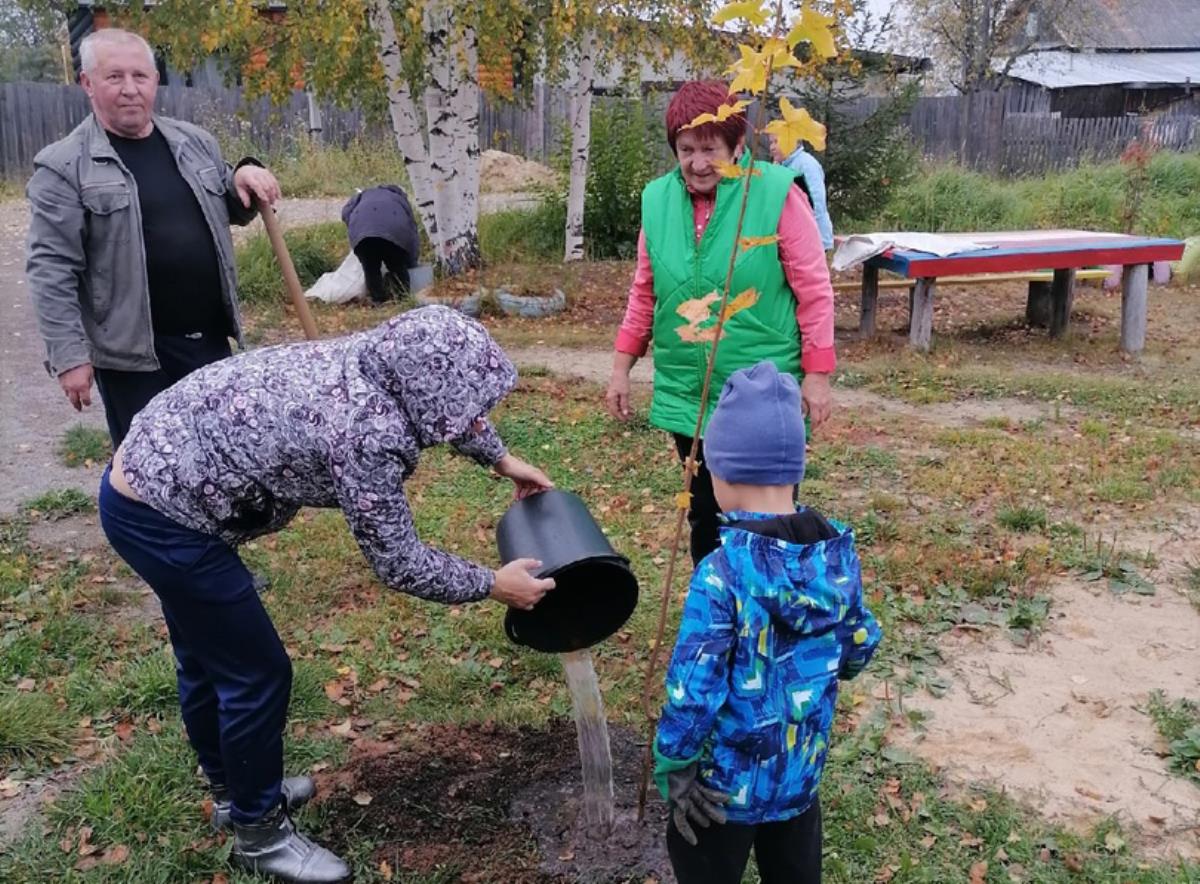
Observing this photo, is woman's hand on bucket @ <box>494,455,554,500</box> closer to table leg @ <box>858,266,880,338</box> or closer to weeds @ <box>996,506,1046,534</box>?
weeds @ <box>996,506,1046,534</box>

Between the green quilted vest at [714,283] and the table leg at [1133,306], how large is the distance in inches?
248

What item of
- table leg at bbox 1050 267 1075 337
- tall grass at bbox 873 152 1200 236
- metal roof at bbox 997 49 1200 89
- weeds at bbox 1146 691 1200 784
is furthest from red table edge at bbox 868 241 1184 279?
metal roof at bbox 997 49 1200 89

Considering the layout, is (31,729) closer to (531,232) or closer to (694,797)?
(694,797)

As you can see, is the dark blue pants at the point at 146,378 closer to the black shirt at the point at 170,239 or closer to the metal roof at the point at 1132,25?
the black shirt at the point at 170,239

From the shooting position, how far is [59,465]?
5668 millimetres

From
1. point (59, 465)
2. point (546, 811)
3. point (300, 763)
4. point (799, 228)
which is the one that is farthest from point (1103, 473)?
point (59, 465)

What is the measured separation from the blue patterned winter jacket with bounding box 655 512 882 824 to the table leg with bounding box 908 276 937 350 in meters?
6.56

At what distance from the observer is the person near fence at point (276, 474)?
1.99m

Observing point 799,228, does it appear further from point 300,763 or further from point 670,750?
point 300,763

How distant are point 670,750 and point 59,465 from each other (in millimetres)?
4840

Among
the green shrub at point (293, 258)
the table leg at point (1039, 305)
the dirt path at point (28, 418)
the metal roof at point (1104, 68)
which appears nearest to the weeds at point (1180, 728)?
the dirt path at point (28, 418)

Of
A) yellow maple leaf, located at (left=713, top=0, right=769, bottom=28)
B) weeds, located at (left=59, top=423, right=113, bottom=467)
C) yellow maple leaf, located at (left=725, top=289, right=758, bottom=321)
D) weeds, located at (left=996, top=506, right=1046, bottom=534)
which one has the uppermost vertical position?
yellow maple leaf, located at (left=713, top=0, right=769, bottom=28)

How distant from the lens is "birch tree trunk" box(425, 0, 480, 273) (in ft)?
30.3

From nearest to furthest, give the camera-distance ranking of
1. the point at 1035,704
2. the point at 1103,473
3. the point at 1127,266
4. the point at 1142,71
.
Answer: the point at 1035,704
the point at 1103,473
the point at 1127,266
the point at 1142,71
